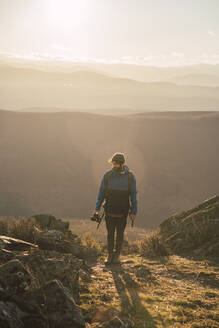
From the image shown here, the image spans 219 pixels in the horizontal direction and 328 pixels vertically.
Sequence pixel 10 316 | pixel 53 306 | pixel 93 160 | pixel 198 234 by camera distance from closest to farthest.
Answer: pixel 10 316 < pixel 53 306 < pixel 198 234 < pixel 93 160

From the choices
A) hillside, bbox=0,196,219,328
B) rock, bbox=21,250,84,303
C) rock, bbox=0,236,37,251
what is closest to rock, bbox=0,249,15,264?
hillside, bbox=0,196,219,328

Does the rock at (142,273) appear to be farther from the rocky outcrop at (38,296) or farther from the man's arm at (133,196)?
the rocky outcrop at (38,296)

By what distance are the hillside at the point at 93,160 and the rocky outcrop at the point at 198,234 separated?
758 inches

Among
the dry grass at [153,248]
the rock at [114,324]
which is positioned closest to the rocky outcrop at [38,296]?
the rock at [114,324]

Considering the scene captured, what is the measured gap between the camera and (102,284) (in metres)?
4.94

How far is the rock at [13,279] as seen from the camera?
304 cm

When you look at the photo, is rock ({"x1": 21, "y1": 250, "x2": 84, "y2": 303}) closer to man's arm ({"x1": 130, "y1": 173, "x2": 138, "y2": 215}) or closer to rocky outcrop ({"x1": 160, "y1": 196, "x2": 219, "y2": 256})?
man's arm ({"x1": 130, "y1": 173, "x2": 138, "y2": 215})

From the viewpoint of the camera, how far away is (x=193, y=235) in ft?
26.8

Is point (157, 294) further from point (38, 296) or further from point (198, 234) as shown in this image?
point (198, 234)

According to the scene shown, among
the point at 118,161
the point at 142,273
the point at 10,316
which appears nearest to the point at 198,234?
the point at 142,273

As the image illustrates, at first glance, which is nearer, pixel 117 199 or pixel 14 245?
pixel 14 245

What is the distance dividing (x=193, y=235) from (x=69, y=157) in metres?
36.4

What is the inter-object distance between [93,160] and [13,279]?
39.9 m

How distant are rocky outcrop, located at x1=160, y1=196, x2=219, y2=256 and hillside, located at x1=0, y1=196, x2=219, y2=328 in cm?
3
